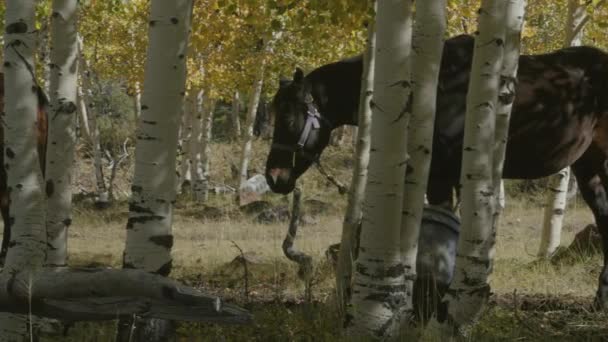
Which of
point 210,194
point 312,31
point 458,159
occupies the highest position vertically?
point 312,31

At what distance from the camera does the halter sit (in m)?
7.66

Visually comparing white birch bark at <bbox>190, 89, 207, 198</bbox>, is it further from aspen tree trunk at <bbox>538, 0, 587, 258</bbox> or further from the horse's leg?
the horse's leg

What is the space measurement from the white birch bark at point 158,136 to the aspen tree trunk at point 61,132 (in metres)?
1.67

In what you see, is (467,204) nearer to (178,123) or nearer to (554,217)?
(178,123)

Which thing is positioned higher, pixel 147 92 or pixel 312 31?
pixel 312 31

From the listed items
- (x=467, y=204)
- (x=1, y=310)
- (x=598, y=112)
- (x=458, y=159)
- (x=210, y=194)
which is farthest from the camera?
(x=210, y=194)

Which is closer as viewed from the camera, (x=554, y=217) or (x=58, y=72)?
(x=58, y=72)

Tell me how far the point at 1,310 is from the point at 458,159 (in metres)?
4.27

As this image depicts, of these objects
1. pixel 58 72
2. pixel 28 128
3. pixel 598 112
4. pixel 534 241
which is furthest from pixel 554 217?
pixel 28 128

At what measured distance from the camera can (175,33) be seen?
4223mm

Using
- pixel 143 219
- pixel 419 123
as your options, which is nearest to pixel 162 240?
pixel 143 219

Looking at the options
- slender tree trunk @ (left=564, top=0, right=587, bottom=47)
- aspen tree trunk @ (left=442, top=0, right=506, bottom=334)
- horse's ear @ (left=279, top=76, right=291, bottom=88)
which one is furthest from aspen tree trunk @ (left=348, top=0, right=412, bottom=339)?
slender tree trunk @ (left=564, top=0, right=587, bottom=47)

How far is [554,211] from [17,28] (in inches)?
327

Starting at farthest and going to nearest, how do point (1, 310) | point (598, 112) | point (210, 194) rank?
point (210, 194), point (598, 112), point (1, 310)
